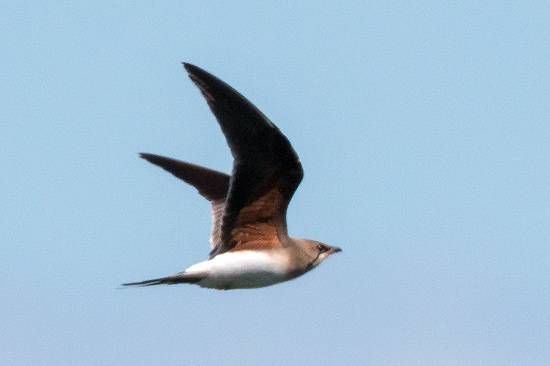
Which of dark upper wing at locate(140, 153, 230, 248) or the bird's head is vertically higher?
dark upper wing at locate(140, 153, 230, 248)

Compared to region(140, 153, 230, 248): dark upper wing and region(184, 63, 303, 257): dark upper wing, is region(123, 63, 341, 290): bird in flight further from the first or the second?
region(140, 153, 230, 248): dark upper wing

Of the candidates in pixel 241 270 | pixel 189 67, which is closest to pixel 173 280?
pixel 241 270

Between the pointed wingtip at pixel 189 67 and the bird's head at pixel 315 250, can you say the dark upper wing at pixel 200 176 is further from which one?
the pointed wingtip at pixel 189 67

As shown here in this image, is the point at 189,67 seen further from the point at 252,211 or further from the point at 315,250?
the point at 315,250

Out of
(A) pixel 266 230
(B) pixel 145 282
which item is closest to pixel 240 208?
(A) pixel 266 230

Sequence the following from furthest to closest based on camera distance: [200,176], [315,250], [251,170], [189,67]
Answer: [200,176] < [315,250] < [251,170] < [189,67]

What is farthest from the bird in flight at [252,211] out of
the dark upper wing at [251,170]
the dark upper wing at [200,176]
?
the dark upper wing at [200,176]

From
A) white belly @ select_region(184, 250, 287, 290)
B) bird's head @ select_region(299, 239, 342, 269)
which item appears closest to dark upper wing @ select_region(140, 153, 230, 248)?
bird's head @ select_region(299, 239, 342, 269)
